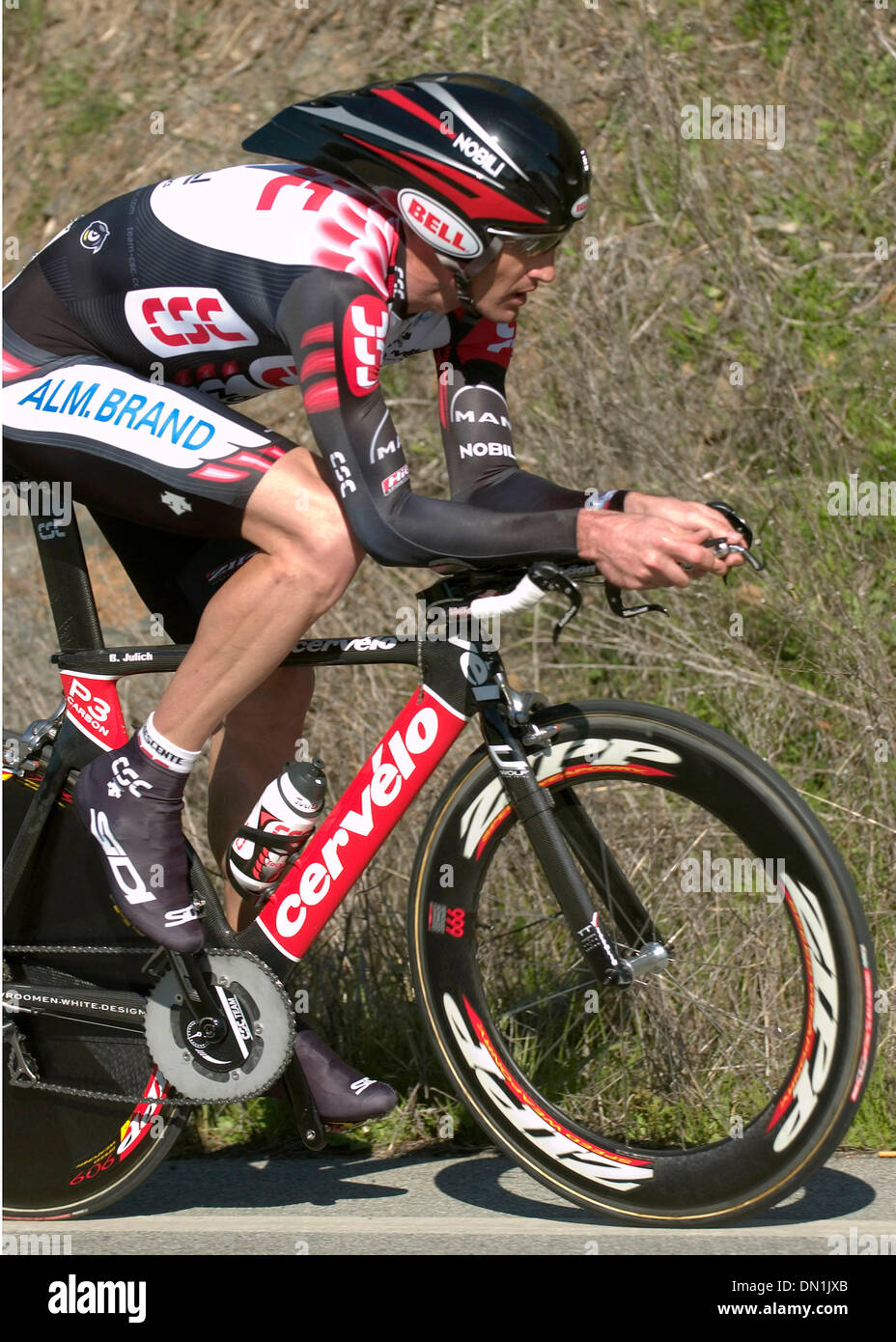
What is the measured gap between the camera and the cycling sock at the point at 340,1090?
332 cm

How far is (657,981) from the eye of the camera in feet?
11.8

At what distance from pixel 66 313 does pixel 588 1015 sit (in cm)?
206

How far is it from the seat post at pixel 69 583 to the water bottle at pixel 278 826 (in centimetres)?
53

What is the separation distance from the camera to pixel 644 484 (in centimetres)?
595

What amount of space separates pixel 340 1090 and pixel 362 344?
5.31 feet

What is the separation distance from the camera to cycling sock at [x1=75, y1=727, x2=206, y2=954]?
10.4 ft

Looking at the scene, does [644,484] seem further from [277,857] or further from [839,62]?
[277,857]

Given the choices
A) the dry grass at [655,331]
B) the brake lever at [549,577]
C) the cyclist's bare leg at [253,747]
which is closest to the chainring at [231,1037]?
the cyclist's bare leg at [253,747]

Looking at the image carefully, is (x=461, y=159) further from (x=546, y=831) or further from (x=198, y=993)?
(x=198, y=993)

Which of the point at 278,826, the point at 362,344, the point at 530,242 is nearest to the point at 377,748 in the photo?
the point at 278,826

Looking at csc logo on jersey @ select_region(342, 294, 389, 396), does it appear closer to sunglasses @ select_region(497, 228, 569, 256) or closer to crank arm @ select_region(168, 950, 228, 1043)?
sunglasses @ select_region(497, 228, 569, 256)

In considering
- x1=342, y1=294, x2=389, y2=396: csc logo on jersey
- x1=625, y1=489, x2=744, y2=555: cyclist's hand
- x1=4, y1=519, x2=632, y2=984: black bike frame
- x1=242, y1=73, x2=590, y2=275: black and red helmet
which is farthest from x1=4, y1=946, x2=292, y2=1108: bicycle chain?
x1=242, y1=73, x2=590, y2=275: black and red helmet

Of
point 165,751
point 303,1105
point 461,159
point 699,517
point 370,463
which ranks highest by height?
point 461,159

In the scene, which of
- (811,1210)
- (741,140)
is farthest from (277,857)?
(741,140)
